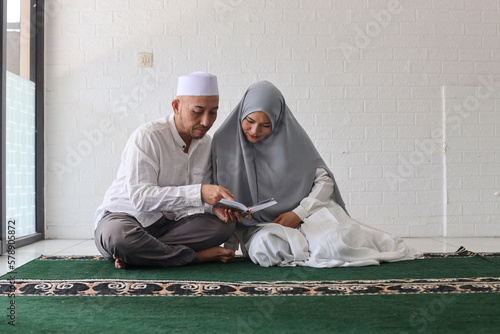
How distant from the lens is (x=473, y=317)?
1.56 meters

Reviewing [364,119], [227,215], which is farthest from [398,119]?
[227,215]

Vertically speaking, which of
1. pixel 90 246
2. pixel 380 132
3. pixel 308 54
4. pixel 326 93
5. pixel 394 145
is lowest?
pixel 90 246

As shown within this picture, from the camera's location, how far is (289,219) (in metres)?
2.70

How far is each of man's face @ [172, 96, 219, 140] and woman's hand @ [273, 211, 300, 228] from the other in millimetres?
632

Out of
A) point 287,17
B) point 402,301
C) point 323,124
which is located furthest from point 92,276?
point 287,17

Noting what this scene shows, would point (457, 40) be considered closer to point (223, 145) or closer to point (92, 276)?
point (223, 145)

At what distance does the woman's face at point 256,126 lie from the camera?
2672 millimetres

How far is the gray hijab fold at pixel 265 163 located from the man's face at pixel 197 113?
23cm

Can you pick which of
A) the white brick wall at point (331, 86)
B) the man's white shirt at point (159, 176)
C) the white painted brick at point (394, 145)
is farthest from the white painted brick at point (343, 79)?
the man's white shirt at point (159, 176)

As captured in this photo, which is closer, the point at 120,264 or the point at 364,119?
the point at 120,264

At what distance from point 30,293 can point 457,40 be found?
4.07 metres

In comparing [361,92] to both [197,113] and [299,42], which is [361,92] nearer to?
[299,42]

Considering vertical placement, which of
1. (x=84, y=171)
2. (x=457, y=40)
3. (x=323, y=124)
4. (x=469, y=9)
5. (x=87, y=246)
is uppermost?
(x=469, y=9)

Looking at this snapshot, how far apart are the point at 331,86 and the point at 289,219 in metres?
2.05
